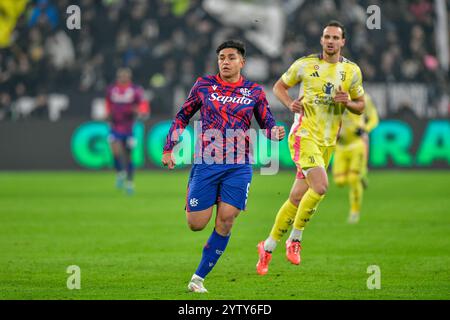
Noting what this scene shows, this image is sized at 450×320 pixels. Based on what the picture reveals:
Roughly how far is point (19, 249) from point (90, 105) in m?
13.4

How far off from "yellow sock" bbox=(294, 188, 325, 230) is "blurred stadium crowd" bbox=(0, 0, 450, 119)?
47.7 ft

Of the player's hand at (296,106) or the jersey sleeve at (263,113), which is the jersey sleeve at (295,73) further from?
the jersey sleeve at (263,113)

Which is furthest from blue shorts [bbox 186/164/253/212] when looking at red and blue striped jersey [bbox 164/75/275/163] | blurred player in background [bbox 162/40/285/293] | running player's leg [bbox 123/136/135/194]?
running player's leg [bbox 123/136/135/194]

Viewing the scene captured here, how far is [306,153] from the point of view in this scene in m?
10.7

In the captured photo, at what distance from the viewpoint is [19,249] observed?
1238 centimetres

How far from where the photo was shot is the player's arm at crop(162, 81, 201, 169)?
9062 mm

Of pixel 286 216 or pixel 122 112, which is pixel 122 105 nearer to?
pixel 122 112

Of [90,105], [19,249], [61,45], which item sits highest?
[61,45]

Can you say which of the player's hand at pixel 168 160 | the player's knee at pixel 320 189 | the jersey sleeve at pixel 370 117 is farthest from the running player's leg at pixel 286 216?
the jersey sleeve at pixel 370 117

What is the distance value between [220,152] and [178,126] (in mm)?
474

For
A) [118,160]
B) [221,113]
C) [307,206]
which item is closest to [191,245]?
[307,206]

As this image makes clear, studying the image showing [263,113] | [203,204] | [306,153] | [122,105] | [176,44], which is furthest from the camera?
[176,44]
